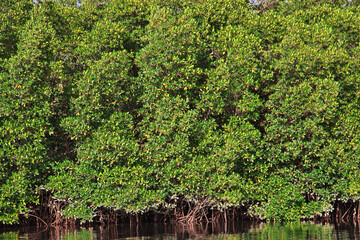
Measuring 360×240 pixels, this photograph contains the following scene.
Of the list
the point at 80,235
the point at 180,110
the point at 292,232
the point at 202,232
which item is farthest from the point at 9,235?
the point at 292,232

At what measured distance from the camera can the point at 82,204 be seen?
23625mm

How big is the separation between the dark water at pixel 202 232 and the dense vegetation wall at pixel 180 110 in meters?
1.12

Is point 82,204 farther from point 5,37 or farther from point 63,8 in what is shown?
point 63,8

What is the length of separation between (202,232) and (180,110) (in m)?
6.11

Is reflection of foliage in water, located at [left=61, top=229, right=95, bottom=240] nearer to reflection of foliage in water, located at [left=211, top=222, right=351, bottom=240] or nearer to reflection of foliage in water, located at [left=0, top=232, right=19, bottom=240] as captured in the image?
reflection of foliage in water, located at [left=0, top=232, right=19, bottom=240]

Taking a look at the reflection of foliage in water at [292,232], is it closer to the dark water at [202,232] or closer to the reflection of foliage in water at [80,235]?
A: the dark water at [202,232]

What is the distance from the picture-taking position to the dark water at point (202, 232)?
20.1m

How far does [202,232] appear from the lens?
72.9ft

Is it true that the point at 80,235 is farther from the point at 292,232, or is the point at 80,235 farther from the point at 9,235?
the point at 292,232

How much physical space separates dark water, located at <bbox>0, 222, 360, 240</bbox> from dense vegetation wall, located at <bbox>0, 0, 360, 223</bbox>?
1117 mm

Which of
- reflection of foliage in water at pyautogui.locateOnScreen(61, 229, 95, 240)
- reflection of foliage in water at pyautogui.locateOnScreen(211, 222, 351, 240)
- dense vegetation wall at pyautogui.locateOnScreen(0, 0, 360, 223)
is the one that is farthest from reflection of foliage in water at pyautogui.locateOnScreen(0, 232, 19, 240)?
reflection of foliage in water at pyautogui.locateOnScreen(211, 222, 351, 240)

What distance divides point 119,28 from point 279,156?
36.5ft

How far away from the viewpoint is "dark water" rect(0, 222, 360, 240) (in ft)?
66.0

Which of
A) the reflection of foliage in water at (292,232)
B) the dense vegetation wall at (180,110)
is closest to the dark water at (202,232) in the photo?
the reflection of foliage in water at (292,232)
